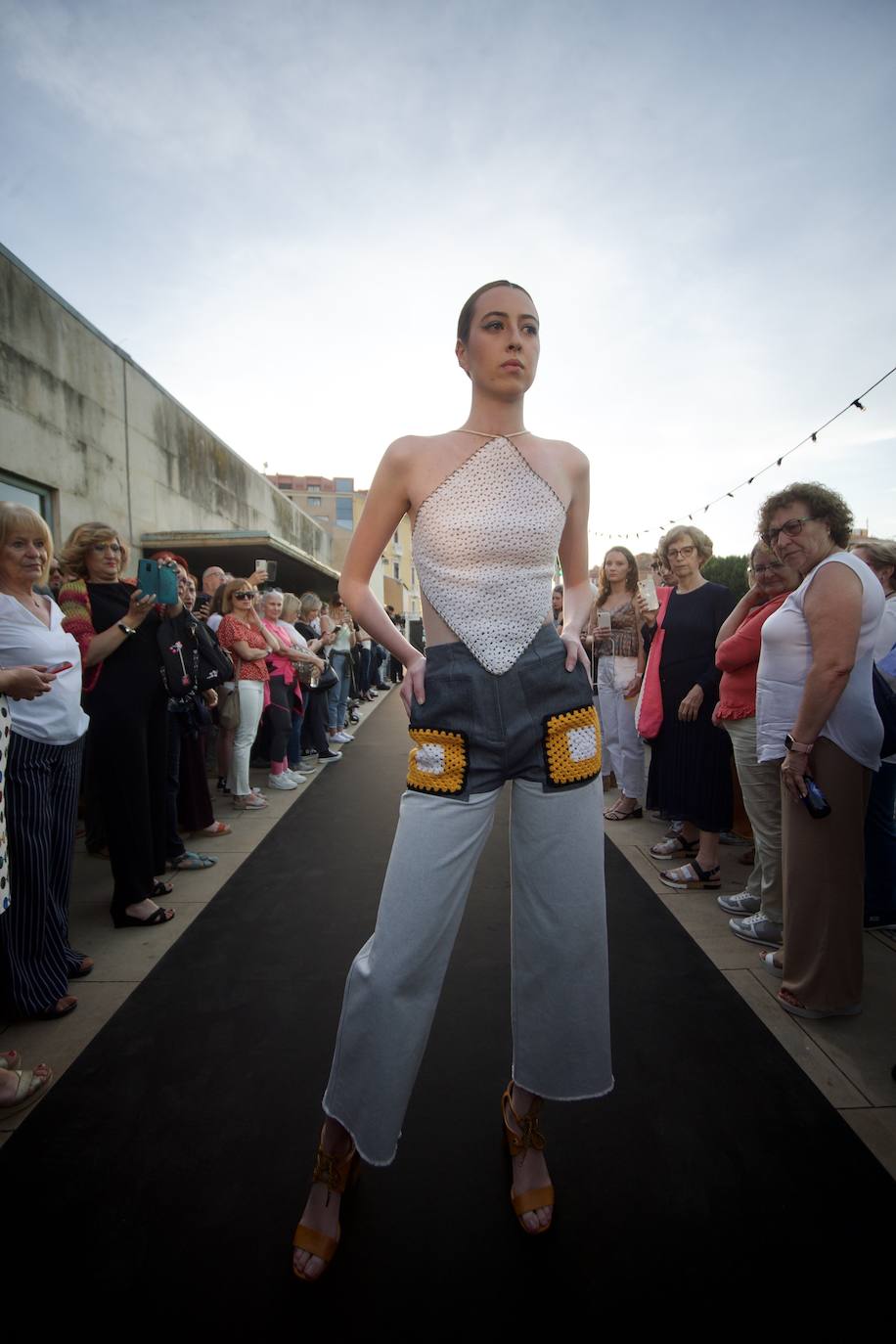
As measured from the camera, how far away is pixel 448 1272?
1474 millimetres

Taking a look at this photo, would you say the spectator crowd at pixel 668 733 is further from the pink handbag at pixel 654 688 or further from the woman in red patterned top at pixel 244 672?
the woman in red patterned top at pixel 244 672

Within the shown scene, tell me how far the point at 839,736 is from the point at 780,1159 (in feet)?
4.35

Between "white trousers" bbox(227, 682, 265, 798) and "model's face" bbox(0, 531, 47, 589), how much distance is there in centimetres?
316

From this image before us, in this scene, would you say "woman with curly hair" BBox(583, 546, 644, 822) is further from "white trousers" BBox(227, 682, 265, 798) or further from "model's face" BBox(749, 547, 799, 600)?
"white trousers" BBox(227, 682, 265, 798)

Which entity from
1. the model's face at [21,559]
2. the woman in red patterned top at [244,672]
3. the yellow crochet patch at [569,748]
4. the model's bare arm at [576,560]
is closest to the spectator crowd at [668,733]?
the model's face at [21,559]

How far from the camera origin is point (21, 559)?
242 cm

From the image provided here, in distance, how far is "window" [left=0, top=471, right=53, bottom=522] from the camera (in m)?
6.04

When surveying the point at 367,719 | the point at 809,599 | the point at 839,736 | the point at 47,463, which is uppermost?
the point at 47,463

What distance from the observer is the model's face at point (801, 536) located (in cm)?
238

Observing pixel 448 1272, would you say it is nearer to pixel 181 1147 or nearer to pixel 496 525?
pixel 181 1147

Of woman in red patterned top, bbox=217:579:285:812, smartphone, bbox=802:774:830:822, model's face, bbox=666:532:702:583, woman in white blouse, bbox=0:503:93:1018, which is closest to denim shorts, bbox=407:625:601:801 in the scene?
smartphone, bbox=802:774:830:822

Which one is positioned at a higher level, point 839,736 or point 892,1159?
point 839,736

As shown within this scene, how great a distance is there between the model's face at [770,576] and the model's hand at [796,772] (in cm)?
97

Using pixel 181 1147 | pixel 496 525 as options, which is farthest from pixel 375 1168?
pixel 496 525
